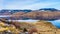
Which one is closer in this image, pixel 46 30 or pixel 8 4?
pixel 46 30

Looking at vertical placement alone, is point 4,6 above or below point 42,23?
above

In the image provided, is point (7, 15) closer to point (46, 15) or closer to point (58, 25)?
point (46, 15)

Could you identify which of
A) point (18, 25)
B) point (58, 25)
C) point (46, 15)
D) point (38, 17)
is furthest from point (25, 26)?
point (58, 25)

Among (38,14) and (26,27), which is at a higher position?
(38,14)

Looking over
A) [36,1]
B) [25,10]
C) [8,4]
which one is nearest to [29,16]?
[25,10]

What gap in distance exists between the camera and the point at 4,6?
6.58 feet

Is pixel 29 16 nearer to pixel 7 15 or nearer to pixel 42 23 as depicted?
pixel 42 23

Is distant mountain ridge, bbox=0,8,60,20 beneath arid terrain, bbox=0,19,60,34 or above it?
above

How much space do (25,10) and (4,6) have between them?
1.15 feet

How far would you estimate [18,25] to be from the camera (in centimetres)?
193

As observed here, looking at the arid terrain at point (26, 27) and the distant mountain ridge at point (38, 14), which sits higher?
the distant mountain ridge at point (38, 14)

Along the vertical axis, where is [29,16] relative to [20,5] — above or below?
below

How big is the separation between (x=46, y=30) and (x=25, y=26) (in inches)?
13.0

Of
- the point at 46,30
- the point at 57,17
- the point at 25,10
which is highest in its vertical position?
the point at 25,10
